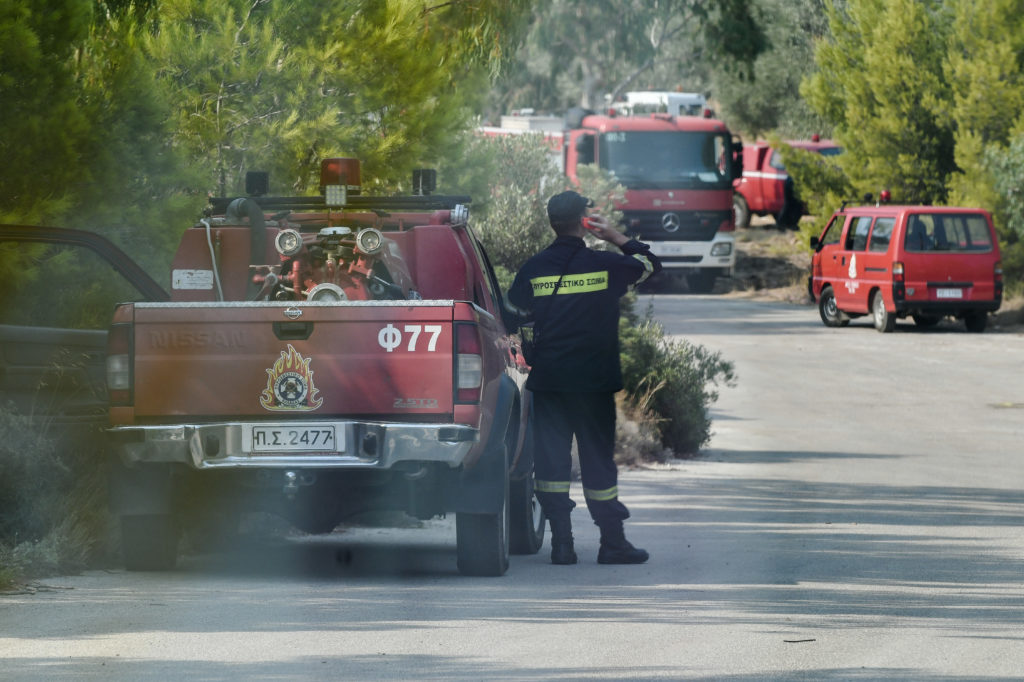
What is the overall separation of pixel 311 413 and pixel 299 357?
261 mm

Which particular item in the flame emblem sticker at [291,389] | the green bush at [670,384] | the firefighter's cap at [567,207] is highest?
the firefighter's cap at [567,207]

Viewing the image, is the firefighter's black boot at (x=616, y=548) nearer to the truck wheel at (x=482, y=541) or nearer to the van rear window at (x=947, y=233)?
the truck wheel at (x=482, y=541)

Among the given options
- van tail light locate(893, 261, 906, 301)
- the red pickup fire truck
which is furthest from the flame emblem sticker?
the red pickup fire truck

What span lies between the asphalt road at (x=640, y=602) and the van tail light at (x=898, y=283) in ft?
45.6

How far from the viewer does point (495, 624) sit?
7523 millimetres

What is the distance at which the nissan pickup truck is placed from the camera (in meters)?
8.20

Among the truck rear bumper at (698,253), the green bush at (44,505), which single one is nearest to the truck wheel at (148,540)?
the green bush at (44,505)

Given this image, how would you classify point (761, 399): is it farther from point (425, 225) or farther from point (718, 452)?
point (425, 225)

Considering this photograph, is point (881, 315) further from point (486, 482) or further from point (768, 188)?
point (486, 482)

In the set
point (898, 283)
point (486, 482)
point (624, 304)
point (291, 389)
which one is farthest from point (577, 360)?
point (898, 283)

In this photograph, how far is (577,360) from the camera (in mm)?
9297

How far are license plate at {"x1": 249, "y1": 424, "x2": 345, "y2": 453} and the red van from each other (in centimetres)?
2143

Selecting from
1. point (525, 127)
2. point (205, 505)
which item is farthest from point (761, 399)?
point (525, 127)

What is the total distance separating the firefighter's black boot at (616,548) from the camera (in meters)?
9.50
